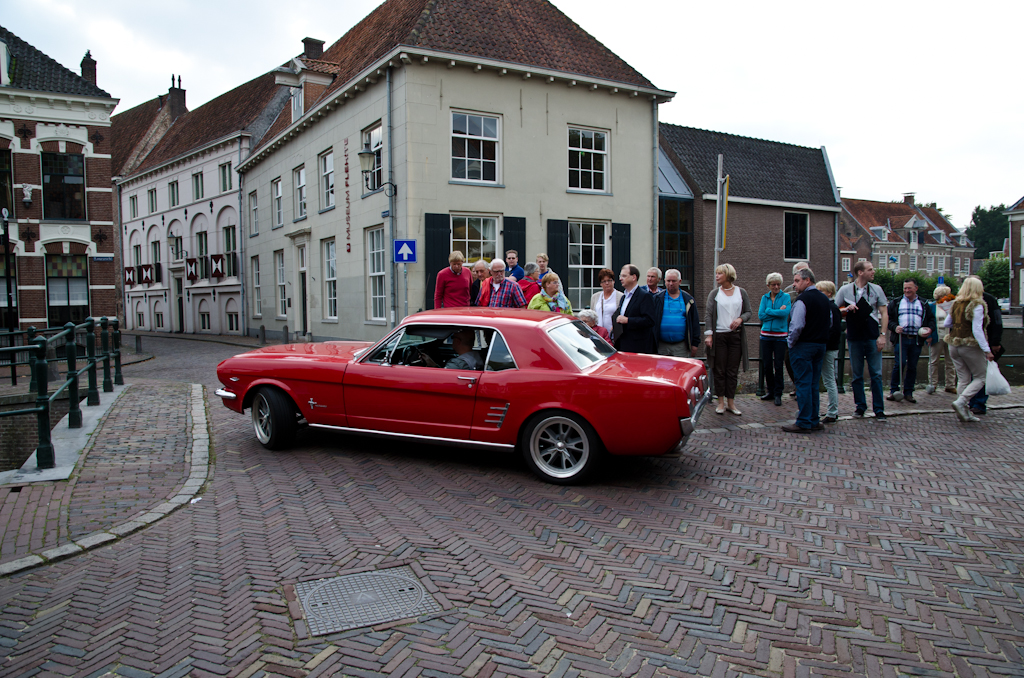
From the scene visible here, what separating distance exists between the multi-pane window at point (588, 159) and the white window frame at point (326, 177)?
6.96 meters

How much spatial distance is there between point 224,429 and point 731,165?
2525cm

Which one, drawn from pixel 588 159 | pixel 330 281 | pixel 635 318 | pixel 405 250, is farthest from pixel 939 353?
pixel 330 281

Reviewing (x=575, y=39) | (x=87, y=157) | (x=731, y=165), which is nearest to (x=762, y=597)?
(x=575, y=39)

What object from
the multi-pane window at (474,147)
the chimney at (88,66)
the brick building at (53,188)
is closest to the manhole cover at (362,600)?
the multi-pane window at (474,147)

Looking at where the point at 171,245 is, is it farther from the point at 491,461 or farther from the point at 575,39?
the point at 491,461

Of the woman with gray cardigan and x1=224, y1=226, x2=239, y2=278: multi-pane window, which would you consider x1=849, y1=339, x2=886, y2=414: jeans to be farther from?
x1=224, y1=226, x2=239, y2=278: multi-pane window

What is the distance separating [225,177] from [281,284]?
25.3 ft

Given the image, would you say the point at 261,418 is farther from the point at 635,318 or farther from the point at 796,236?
the point at 796,236

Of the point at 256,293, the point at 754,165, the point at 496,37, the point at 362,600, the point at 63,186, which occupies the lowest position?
the point at 362,600

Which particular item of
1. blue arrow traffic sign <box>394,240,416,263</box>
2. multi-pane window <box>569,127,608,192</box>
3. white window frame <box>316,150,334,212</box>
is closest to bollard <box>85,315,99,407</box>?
blue arrow traffic sign <box>394,240,416,263</box>

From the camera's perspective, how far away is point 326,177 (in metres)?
18.4

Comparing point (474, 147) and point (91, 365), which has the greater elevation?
point (474, 147)

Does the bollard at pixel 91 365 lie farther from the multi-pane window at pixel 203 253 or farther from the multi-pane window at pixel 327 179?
the multi-pane window at pixel 203 253

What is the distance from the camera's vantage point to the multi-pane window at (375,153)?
15469 mm
